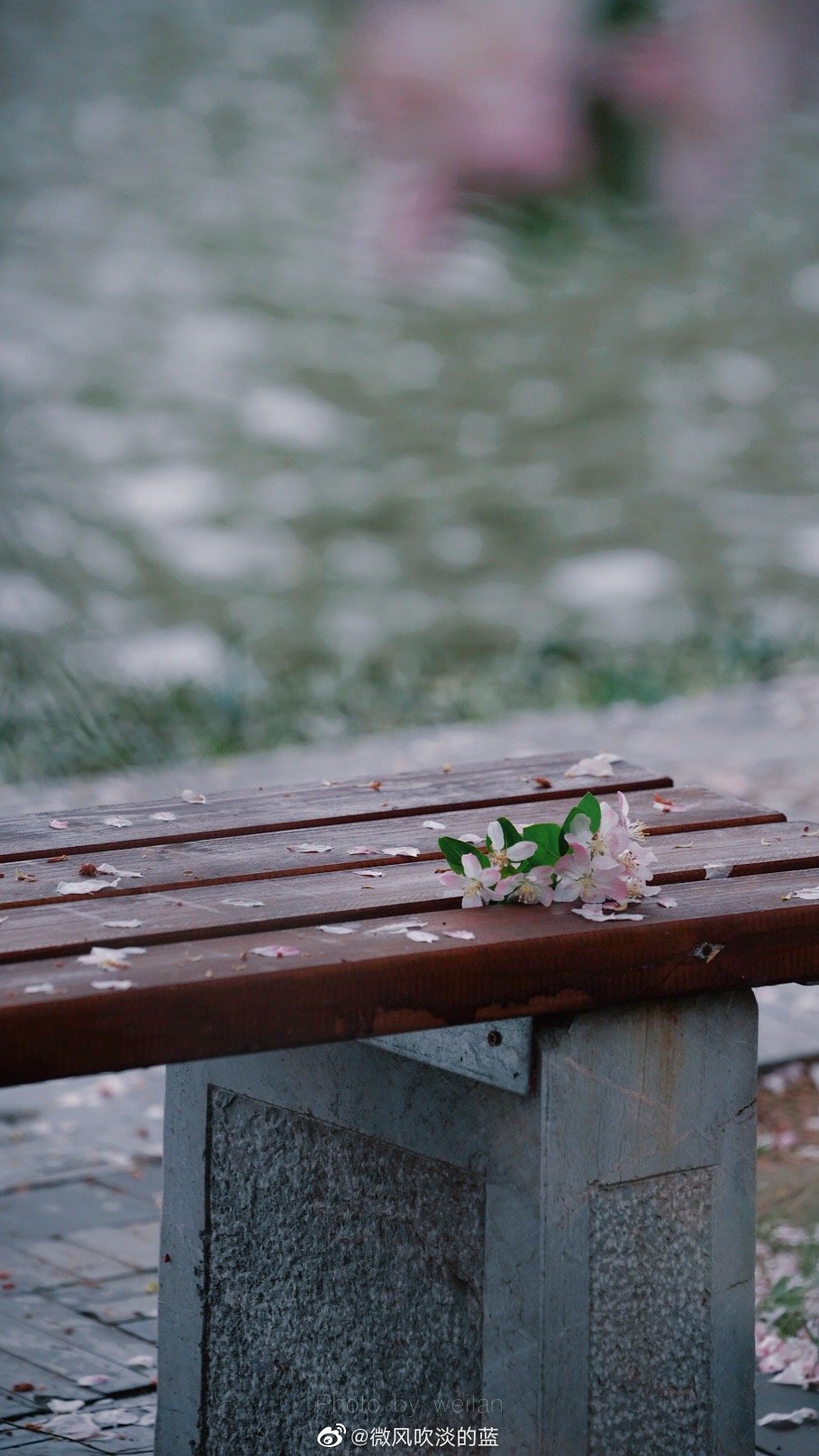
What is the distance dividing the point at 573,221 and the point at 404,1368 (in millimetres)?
1025

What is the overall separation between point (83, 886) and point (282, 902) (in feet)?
0.58

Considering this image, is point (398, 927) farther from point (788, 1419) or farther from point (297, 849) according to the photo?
point (788, 1419)

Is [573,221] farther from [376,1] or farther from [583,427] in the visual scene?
[583,427]

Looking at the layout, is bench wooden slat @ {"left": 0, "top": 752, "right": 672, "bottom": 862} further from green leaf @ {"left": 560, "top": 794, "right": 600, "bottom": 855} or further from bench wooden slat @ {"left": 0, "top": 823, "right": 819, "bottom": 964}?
green leaf @ {"left": 560, "top": 794, "right": 600, "bottom": 855}

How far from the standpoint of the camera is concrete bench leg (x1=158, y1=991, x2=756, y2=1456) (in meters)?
1.43

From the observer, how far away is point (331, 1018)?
129cm

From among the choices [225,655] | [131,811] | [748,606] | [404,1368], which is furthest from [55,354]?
[404,1368]

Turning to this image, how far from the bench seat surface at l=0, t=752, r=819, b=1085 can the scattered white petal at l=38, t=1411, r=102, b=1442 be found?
2.25ft

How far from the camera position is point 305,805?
1.84m

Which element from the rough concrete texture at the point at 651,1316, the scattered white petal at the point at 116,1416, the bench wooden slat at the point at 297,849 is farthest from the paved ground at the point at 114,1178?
the bench wooden slat at the point at 297,849

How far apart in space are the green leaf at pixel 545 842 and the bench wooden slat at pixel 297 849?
23 cm

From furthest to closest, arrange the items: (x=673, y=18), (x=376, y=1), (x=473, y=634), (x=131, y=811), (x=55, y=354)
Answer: (x=55, y=354), (x=473, y=634), (x=131, y=811), (x=673, y=18), (x=376, y=1)

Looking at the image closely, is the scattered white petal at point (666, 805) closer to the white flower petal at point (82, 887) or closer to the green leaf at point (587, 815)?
the green leaf at point (587, 815)

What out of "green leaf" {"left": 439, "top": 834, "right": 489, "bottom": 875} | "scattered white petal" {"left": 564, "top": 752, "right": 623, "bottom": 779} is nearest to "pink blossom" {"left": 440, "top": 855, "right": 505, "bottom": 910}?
"green leaf" {"left": 439, "top": 834, "right": 489, "bottom": 875}
